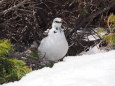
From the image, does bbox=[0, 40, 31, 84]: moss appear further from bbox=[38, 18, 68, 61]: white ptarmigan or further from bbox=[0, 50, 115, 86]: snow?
bbox=[38, 18, 68, 61]: white ptarmigan

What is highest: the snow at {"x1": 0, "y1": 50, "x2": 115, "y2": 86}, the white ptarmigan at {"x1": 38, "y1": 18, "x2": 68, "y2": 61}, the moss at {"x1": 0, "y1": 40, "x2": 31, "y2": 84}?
the snow at {"x1": 0, "y1": 50, "x2": 115, "y2": 86}

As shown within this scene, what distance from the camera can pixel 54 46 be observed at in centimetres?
337

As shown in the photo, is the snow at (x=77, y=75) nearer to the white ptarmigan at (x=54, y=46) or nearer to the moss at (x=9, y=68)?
the moss at (x=9, y=68)

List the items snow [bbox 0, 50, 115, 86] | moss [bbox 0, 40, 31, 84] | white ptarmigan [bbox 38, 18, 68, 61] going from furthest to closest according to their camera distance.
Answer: white ptarmigan [bbox 38, 18, 68, 61] → moss [bbox 0, 40, 31, 84] → snow [bbox 0, 50, 115, 86]

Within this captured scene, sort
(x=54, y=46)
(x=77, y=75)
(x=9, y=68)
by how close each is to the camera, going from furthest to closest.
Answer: (x=54, y=46) < (x=9, y=68) < (x=77, y=75)

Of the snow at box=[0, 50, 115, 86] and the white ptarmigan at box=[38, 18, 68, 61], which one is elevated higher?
the snow at box=[0, 50, 115, 86]

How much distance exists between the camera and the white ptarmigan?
11.1 feet

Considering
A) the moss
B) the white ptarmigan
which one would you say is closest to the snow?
the moss

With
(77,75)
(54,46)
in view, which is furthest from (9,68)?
(54,46)

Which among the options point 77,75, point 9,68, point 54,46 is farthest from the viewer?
point 54,46

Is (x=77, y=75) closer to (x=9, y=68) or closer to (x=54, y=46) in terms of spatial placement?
(x=9, y=68)

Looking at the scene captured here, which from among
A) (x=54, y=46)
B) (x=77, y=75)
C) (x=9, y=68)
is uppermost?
(x=77, y=75)

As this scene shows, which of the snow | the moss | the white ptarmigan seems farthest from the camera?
the white ptarmigan

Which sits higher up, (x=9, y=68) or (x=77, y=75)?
(x=77, y=75)
